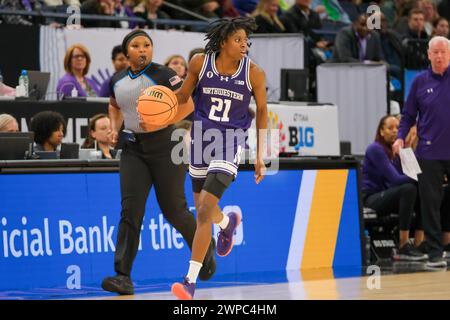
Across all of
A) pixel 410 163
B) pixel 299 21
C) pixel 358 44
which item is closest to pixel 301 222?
pixel 410 163

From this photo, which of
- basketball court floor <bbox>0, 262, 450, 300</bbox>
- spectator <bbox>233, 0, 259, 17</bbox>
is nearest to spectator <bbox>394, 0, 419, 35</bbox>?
spectator <bbox>233, 0, 259, 17</bbox>

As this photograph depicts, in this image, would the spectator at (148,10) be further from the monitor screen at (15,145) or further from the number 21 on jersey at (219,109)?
the number 21 on jersey at (219,109)

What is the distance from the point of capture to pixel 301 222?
11.5 meters

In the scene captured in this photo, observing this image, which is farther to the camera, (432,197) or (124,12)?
(124,12)

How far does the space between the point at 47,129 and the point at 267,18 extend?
6525mm

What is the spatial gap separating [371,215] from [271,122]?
5.49 feet

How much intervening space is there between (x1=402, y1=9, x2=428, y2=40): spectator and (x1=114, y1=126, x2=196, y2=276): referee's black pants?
398 inches

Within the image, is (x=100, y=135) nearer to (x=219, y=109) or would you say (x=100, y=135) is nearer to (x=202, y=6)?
(x=219, y=109)

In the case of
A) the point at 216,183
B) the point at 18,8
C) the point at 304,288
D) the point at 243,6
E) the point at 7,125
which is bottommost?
the point at 304,288

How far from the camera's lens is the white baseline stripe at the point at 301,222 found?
11.4 meters

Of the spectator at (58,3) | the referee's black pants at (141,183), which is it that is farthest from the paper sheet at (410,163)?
the spectator at (58,3)

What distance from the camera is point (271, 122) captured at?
13164 mm
